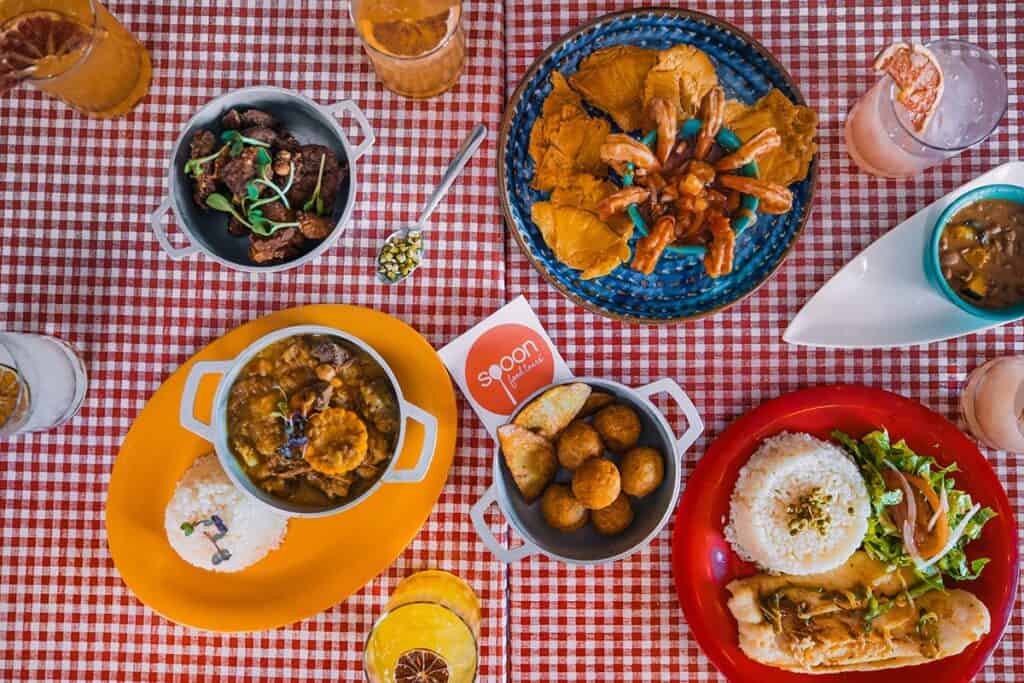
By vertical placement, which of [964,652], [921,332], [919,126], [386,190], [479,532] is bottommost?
[964,652]

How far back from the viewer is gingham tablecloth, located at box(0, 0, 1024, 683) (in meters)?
1.73

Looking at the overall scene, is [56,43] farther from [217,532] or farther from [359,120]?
[217,532]

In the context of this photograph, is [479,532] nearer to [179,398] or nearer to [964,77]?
[179,398]

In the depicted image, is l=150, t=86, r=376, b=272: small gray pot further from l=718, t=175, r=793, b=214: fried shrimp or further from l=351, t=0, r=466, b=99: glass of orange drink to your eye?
l=718, t=175, r=793, b=214: fried shrimp

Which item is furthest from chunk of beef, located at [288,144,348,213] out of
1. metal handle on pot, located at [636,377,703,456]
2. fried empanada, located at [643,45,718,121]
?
metal handle on pot, located at [636,377,703,456]

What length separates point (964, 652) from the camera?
5.44ft

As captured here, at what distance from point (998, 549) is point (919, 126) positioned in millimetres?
835

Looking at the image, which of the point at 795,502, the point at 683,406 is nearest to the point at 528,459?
the point at 683,406

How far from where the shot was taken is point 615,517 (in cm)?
161

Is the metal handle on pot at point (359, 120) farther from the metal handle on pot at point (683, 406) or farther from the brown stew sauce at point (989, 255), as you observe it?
the brown stew sauce at point (989, 255)

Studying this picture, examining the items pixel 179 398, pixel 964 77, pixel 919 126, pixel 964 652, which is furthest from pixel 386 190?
pixel 964 652

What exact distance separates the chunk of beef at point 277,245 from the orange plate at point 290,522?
5.8 inches

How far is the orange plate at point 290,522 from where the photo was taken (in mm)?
1679

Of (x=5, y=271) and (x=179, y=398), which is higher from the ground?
(x=5, y=271)
